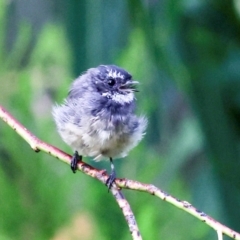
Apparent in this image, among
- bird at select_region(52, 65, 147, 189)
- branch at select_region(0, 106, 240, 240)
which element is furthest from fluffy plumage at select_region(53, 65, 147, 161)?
branch at select_region(0, 106, 240, 240)

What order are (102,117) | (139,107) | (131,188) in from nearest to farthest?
(131,188)
(102,117)
(139,107)

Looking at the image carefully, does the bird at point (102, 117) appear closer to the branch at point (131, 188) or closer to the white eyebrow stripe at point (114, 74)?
the white eyebrow stripe at point (114, 74)

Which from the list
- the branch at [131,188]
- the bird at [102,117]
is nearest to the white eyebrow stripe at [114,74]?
the bird at [102,117]

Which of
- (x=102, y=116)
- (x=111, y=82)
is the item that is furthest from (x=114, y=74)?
(x=102, y=116)

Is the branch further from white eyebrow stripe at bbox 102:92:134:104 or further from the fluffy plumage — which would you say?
white eyebrow stripe at bbox 102:92:134:104

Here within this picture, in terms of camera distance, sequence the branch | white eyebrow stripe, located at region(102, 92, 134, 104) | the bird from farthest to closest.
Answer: white eyebrow stripe, located at region(102, 92, 134, 104)
the bird
the branch

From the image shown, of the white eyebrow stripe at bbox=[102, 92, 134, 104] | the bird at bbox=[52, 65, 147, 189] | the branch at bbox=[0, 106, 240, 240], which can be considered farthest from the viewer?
the white eyebrow stripe at bbox=[102, 92, 134, 104]

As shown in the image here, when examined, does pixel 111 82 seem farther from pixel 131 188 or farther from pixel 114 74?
pixel 131 188

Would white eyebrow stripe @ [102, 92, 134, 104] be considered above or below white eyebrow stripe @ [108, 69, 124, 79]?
below
